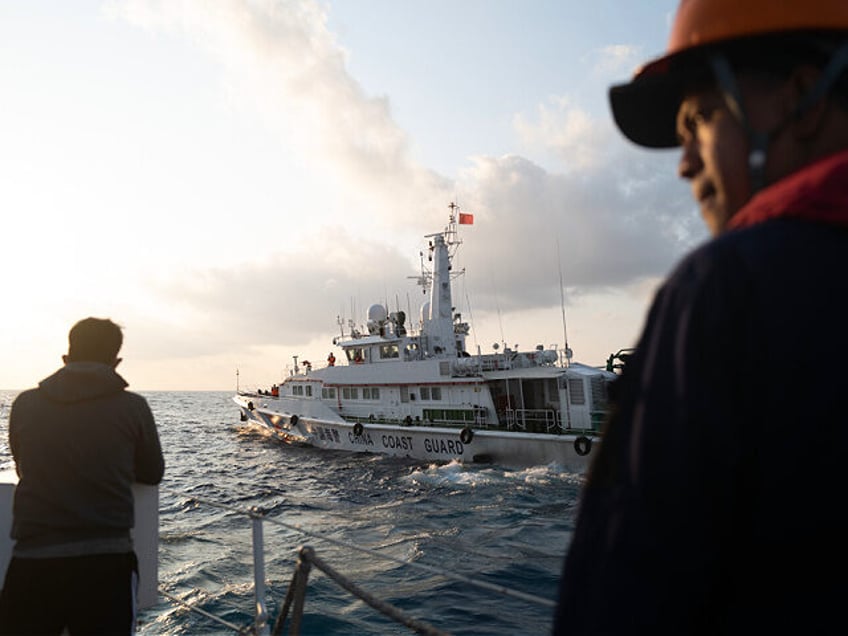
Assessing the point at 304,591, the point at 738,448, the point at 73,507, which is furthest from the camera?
the point at 304,591

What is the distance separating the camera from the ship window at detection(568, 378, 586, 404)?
19312 millimetres

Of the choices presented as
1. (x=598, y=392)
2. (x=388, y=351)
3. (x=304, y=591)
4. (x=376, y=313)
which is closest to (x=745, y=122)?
(x=304, y=591)

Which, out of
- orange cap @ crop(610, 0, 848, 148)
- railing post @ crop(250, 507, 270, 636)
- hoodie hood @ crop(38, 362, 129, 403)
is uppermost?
orange cap @ crop(610, 0, 848, 148)

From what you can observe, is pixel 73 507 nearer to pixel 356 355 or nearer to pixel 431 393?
pixel 431 393

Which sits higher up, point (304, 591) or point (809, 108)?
point (809, 108)

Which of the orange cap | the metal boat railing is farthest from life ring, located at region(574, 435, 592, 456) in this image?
the orange cap

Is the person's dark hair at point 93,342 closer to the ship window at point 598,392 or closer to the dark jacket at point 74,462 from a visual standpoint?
the dark jacket at point 74,462

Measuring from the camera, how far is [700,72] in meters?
1.12

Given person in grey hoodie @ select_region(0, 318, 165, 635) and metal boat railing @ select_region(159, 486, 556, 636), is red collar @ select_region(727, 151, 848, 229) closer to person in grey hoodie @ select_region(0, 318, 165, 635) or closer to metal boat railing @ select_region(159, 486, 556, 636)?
metal boat railing @ select_region(159, 486, 556, 636)

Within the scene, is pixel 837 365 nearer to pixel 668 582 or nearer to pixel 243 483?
pixel 668 582

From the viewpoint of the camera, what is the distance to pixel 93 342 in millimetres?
2787

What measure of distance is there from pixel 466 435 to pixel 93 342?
1869 centimetres

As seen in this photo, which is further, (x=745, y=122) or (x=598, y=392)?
(x=598, y=392)

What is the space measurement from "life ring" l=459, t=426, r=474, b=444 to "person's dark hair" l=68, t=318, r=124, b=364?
1857 centimetres
